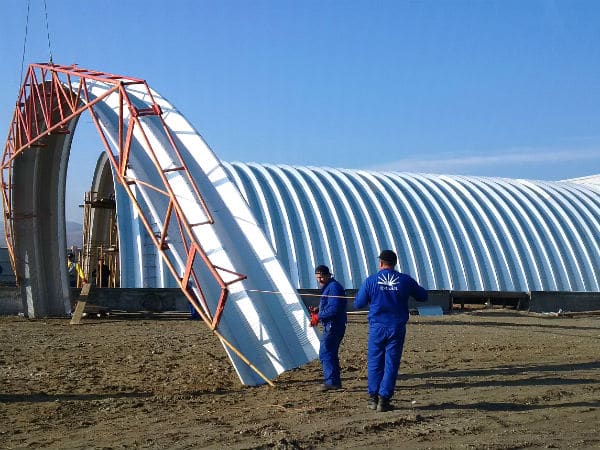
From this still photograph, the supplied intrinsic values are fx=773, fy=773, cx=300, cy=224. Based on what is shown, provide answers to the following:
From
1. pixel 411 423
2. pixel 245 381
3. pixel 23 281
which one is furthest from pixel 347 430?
pixel 23 281

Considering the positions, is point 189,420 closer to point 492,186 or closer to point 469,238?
point 469,238

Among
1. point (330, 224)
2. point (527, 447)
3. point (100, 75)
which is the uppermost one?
point (100, 75)

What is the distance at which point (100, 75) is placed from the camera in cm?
1377

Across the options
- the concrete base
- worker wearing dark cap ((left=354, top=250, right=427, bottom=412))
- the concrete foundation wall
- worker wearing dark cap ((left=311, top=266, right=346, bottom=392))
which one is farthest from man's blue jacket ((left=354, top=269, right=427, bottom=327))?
the concrete base

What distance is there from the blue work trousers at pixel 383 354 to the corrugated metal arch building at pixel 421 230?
16.0 meters

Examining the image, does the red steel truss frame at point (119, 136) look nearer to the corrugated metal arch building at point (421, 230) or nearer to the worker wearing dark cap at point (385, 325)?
the worker wearing dark cap at point (385, 325)

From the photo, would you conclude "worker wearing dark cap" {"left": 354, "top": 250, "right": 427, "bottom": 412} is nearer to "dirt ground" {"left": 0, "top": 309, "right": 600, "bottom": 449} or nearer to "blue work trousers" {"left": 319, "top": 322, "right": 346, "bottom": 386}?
"dirt ground" {"left": 0, "top": 309, "right": 600, "bottom": 449}

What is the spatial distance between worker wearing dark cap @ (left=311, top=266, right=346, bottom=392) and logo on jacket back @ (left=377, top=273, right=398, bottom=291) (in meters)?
1.15

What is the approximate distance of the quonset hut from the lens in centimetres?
2525

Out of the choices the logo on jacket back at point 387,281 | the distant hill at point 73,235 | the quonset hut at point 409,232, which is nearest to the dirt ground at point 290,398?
the logo on jacket back at point 387,281

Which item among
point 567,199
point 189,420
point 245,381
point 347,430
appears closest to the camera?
point 347,430

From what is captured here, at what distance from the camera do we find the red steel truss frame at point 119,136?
10625 millimetres

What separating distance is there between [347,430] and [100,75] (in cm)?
901

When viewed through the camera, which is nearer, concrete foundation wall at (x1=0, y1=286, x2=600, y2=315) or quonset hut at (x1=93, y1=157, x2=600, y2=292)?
concrete foundation wall at (x1=0, y1=286, x2=600, y2=315)
